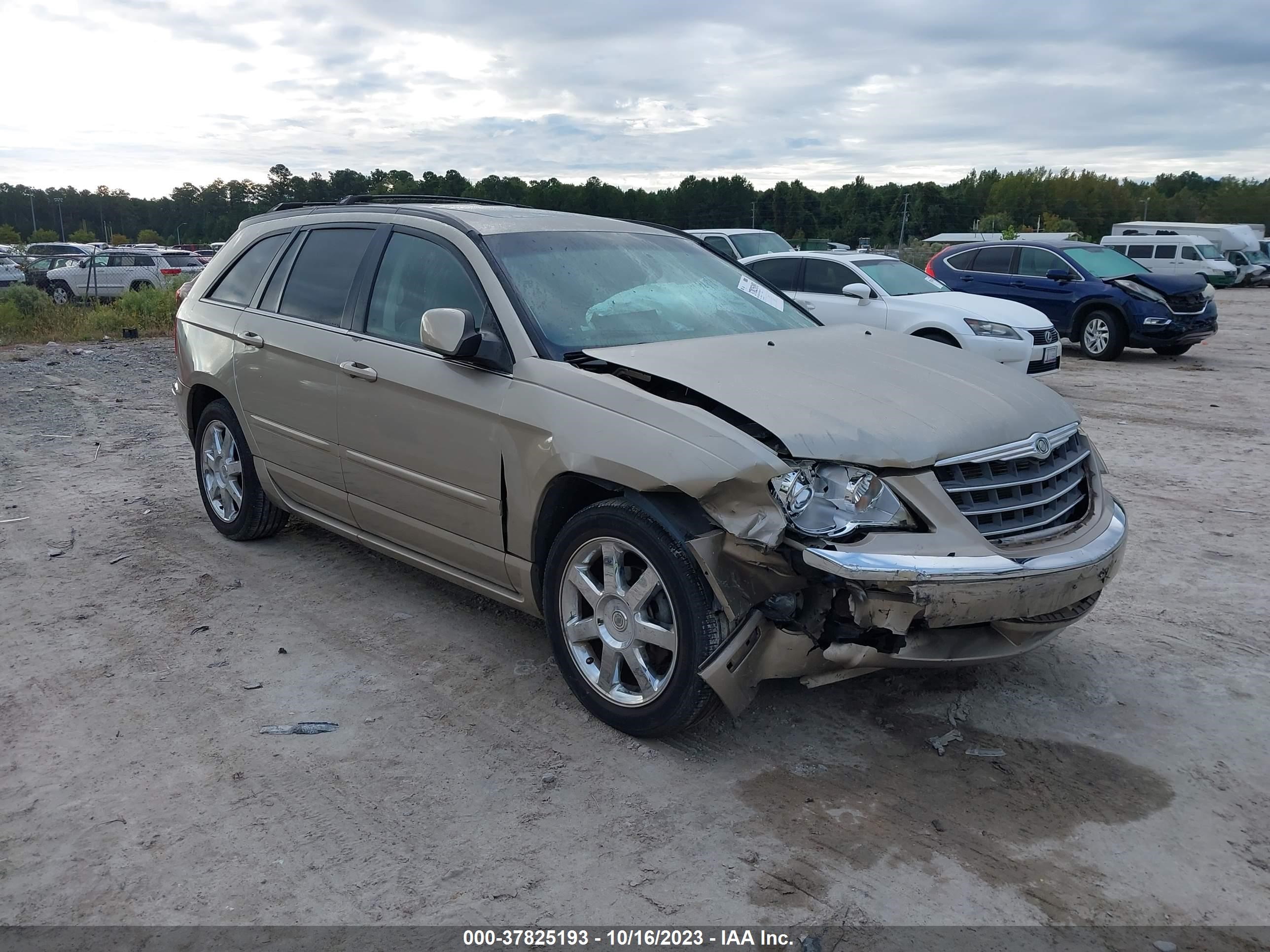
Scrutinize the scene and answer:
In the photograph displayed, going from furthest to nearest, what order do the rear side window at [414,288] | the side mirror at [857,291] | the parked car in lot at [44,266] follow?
1. the parked car in lot at [44,266]
2. the side mirror at [857,291]
3. the rear side window at [414,288]

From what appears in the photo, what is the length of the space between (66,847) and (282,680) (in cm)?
113

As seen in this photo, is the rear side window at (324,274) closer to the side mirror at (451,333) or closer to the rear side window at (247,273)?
the rear side window at (247,273)

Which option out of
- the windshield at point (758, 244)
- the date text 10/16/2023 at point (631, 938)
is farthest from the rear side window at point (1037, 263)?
the date text 10/16/2023 at point (631, 938)

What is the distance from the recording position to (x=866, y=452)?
3096 mm

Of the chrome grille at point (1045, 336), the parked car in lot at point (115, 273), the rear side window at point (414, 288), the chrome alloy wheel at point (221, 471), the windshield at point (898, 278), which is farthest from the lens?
the parked car in lot at point (115, 273)

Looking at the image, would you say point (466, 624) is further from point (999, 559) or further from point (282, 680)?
point (999, 559)

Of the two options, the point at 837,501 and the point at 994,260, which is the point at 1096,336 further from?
the point at 837,501

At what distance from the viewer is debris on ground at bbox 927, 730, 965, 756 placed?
341 cm

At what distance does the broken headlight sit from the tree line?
140 ft

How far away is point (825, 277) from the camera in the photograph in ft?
39.1

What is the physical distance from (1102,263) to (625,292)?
13.1 meters

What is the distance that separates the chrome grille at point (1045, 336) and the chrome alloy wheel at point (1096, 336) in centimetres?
385

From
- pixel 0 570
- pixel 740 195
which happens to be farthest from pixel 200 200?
pixel 0 570

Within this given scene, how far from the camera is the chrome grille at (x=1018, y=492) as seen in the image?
3.18 meters
